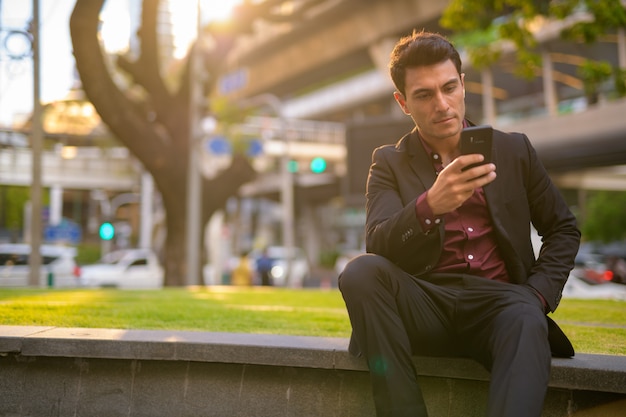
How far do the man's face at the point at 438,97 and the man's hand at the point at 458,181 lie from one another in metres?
0.47

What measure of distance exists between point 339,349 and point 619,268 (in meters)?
19.9

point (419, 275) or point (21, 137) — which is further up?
point (21, 137)

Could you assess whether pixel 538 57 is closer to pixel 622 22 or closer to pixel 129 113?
pixel 622 22

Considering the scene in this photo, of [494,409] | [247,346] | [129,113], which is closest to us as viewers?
[494,409]

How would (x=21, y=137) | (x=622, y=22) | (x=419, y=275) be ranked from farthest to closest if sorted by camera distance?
(x=21, y=137) → (x=622, y=22) → (x=419, y=275)

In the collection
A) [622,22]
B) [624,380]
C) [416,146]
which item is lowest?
[624,380]

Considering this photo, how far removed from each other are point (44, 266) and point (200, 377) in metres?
18.8

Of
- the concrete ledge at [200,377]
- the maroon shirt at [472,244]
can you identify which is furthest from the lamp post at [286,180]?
the maroon shirt at [472,244]

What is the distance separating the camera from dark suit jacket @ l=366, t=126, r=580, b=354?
287 cm

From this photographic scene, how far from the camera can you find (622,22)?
9.38 metres

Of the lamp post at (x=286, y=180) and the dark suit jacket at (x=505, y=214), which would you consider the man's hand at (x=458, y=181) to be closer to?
the dark suit jacket at (x=505, y=214)

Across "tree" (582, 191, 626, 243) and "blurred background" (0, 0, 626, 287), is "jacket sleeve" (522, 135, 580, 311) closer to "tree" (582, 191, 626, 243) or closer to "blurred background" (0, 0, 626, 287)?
"blurred background" (0, 0, 626, 287)

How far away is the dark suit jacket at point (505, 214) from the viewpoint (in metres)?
2.87

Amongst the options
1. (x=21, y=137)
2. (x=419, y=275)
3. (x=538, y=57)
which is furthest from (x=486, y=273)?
(x=21, y=137)
